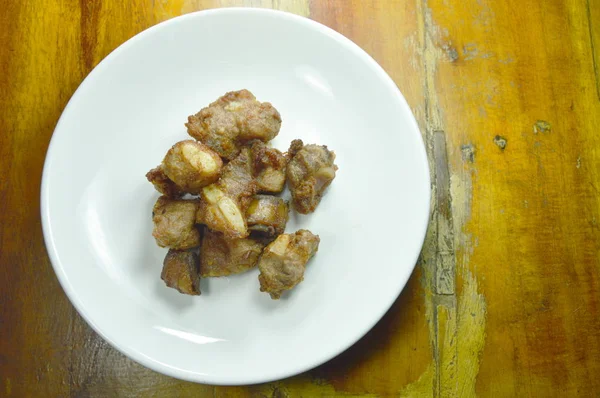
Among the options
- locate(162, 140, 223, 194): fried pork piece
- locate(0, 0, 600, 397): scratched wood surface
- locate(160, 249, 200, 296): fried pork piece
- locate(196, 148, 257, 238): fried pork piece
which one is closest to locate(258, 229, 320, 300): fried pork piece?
locate(196, 148, 257, 238): fried pork piece

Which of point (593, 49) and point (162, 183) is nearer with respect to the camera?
point (162, 183)

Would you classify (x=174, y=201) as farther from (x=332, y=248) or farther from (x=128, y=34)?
(x=128, y=34)

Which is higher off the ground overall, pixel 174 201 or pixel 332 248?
pixel 174 201

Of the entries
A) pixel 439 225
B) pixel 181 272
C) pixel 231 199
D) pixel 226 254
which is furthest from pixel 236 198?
pixel 439 225

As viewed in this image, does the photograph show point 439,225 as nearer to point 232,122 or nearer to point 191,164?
point 232,122

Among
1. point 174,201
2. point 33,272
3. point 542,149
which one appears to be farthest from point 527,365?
point 33,272

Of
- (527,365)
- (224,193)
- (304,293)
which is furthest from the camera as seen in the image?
(527,365)

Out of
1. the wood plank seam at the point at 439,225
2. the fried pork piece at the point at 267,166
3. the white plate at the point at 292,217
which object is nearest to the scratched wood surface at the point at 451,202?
the wood plank seam at the point at 439,225
